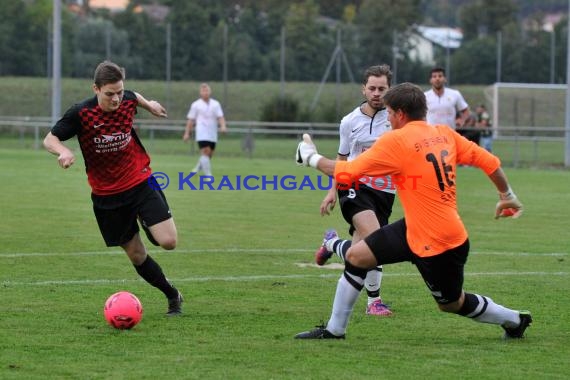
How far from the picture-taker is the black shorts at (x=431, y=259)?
22.5 ft

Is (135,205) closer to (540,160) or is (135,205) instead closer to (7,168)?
(7,168)

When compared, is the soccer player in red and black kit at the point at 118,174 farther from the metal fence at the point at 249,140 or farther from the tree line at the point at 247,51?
the tree line at the point at 247,51

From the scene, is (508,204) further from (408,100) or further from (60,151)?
(60,151)

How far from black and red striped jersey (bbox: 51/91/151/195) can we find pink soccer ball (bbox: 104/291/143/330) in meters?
1.04

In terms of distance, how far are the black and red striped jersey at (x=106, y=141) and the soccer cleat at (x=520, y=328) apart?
294 cm

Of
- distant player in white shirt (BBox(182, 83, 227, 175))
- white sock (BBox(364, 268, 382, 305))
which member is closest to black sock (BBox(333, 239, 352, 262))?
white sock (BBox(364, 268, 382, 305))

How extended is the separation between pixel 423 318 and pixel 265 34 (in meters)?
44.1

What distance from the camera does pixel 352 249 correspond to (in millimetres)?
7172

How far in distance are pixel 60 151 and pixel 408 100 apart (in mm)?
2673

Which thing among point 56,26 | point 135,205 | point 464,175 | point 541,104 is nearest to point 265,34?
point 541,104

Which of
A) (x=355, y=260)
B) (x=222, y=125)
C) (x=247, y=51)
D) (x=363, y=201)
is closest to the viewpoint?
(x=355, y=260)

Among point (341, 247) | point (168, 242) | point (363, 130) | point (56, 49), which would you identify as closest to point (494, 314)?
point (341, 247)

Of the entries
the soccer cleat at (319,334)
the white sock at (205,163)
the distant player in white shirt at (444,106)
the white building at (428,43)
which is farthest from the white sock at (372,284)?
the white building at (428,43)

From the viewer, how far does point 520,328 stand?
24.2 feet
